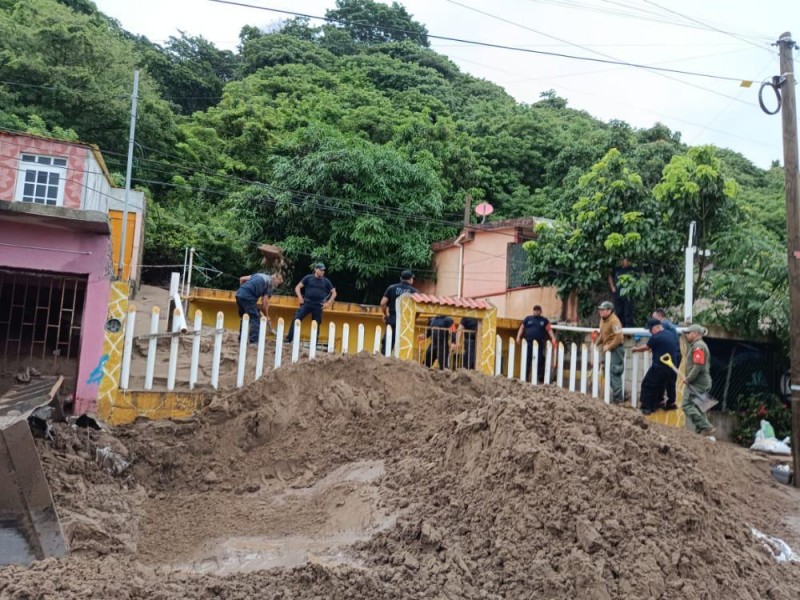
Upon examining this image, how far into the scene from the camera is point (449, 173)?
25.0 metres

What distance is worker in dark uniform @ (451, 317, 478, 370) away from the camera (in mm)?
10289

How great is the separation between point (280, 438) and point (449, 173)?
19.3 metres

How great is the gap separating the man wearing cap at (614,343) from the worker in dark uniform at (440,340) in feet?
8.11

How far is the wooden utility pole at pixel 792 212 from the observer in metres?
8.77

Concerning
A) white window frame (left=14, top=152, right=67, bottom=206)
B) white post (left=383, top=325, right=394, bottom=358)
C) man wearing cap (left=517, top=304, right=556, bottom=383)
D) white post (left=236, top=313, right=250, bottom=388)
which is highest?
white window frame (left=14, top=152, right=67, bottom=206)

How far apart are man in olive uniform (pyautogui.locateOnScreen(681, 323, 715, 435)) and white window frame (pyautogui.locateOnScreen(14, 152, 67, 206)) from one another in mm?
15878

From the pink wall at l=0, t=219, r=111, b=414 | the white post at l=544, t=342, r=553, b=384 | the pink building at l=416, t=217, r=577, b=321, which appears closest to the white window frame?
the pink building at l=416, t=217, r=577, b=321

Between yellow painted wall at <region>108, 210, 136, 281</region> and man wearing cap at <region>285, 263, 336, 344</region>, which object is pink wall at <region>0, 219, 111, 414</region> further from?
yellow painted wall at <region>108, 210, 136, 281</region>

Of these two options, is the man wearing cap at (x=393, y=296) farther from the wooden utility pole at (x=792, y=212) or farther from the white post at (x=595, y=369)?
the wooden utility pole at (x=792, y=212)

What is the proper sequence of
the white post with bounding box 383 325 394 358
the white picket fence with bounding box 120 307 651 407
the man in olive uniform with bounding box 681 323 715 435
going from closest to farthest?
the white picket fence with bounding box 120 307 651 407 < the white post with bounding box 383 325 394 358 < the man in olive uniform with bounding box 681 323 715 435

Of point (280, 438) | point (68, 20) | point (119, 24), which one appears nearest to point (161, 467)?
point (280, 438)

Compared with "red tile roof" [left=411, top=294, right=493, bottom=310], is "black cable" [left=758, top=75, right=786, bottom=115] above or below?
above

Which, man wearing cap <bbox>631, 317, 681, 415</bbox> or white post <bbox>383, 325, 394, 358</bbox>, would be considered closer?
white post <bbox>383, 325, 394, 358</bbox>

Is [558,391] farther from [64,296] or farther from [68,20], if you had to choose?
[68,20]
